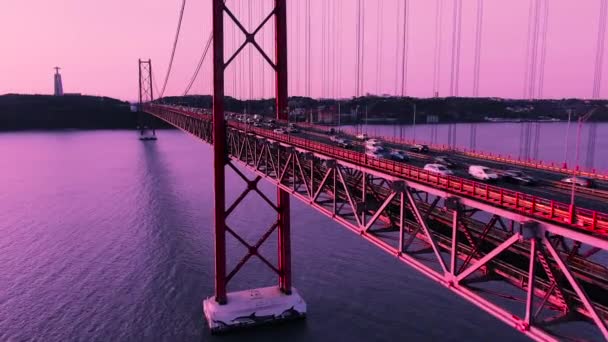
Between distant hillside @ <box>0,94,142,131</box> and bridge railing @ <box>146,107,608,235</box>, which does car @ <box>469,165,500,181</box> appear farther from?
distant hillside @ <box>0,94,142,131</box>

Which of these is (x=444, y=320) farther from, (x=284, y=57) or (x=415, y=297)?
(x=284, y=57)

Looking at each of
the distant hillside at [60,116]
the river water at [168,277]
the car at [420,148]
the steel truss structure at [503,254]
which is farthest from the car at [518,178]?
the distant hillside at [60,116]

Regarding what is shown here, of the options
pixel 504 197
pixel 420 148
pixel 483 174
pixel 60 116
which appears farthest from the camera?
pixel 60 116

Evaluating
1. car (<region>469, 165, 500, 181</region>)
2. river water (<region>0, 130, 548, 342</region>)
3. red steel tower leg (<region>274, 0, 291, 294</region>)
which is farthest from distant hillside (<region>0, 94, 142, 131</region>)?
car (<region>469, 165, 500, 181</region>)

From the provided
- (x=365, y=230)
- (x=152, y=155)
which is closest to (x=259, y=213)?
(x=365, y=230)

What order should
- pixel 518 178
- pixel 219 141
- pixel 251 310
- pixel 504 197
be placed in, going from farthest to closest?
1. pixel 251 310
2. pixel 219 141
3. pixel 518 178
4. pixel 504 197

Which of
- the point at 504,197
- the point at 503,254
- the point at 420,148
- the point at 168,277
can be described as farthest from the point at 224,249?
the point at 504,197

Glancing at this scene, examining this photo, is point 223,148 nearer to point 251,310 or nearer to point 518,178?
point 251,310
